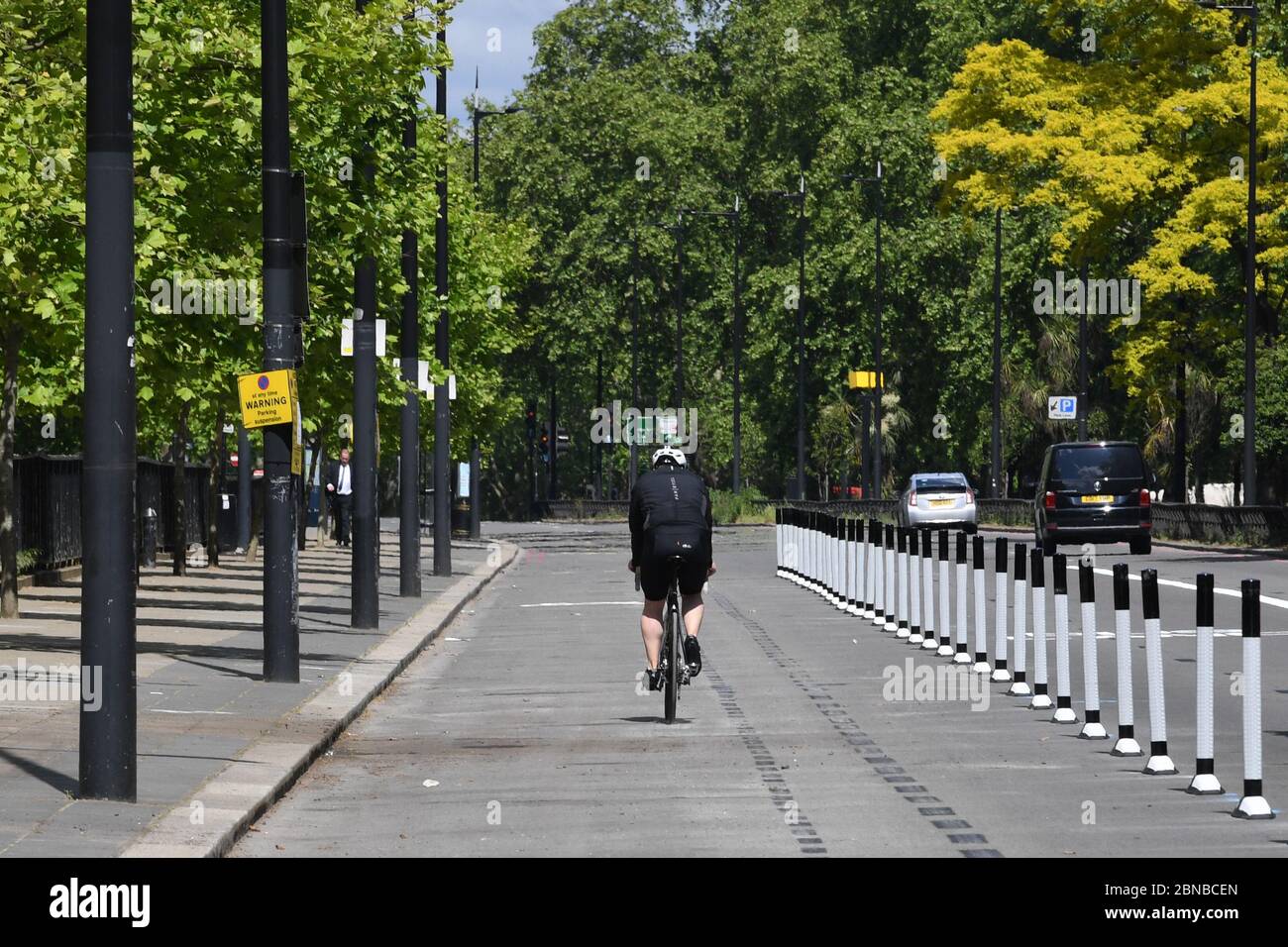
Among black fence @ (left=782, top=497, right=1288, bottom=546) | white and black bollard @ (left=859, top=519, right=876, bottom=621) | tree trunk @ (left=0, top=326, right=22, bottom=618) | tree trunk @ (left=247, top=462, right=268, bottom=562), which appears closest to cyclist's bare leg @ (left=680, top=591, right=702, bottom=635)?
white and black bollard @ (left=859, top=519, right=876, bottom=621)

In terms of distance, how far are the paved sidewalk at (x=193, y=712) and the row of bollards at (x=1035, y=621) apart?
14.8 ft

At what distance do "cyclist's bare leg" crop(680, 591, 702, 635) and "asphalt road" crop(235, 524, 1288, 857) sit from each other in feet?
1.89

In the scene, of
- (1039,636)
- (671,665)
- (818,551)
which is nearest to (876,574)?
(818,551)

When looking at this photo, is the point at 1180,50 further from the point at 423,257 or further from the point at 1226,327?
the point at 423,257

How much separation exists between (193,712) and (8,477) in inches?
408

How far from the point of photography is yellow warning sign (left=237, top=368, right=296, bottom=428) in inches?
690

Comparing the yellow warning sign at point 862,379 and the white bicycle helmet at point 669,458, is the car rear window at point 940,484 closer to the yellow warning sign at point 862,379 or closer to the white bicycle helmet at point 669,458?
the yellow warning sign at point 862,379

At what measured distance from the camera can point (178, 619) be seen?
2627cm

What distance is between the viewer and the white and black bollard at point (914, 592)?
2306 centimetres

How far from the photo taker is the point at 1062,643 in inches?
623

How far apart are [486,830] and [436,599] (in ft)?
67.8

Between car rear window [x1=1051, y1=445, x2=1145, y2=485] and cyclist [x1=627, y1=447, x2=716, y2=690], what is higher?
car rear window [x1=1051, y1=445, x2=1145, y2=485]

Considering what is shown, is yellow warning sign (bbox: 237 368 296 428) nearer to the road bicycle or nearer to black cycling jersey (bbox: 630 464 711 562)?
black cycling jersey (bbox: 630 464 711 562)

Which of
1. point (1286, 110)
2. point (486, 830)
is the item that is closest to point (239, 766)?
point (486, 830)
